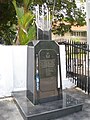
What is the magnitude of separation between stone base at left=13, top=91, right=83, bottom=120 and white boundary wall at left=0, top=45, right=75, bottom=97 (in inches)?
32.8

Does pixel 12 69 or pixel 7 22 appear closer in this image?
pixel 12 69

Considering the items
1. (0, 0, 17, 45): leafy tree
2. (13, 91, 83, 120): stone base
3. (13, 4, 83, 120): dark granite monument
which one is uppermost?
(0, 0, 17, 45): leafy tree

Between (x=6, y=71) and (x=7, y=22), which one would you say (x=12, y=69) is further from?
(x=7, y=22)

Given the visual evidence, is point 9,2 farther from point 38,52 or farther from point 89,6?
point 38,52

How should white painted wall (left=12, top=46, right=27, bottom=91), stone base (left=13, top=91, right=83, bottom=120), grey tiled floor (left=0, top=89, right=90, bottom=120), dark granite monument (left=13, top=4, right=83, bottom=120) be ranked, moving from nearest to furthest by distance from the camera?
stone base (left=13, top=91, right=83, bottom=120) < grey tiled floor (left=0, top=89, right=90, bottom=120) < dark granite monument (left=13, top=4, right=83, bottom=120) < white painted wall (left=12, top=46, right=27, bottom=91)

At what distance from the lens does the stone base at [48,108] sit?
14.3ft

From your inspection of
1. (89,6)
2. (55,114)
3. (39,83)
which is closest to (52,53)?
(39,83)

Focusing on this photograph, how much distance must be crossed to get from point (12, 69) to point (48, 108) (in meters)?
1.90

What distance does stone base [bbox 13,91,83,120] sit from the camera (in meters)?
4.35

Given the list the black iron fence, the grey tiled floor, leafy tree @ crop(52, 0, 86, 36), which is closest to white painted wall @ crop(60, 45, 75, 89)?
the black iron fence

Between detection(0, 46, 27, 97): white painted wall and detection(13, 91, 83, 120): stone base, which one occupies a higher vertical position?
detection(0, 46, 27, 97): white painted wall

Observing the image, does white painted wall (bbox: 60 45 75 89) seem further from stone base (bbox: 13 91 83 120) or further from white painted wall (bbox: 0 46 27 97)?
stone base (bbox: 13 91 83 120)

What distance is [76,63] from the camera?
23.1ft

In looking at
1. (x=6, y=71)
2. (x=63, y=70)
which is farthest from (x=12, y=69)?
(x=63, y=70)
